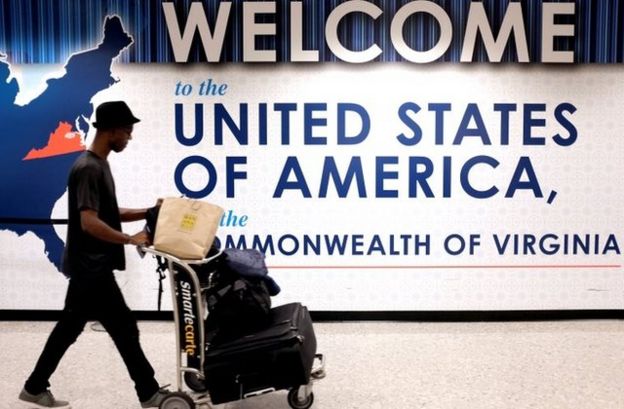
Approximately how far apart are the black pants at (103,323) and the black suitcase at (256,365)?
15.2 inches

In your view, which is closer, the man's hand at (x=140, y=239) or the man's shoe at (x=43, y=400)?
the man's hand at (x=140, y=239)

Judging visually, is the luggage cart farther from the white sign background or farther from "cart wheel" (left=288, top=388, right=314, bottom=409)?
the white sign background

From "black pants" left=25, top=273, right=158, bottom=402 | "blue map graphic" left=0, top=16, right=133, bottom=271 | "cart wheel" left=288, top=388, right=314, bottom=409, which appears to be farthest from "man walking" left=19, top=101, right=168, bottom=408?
"blue map graphic" left=0, top=16, right=133, bottom=271

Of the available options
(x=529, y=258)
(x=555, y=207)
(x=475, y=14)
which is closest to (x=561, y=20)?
(x=475, y=14)

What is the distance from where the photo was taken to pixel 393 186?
4.91 meters

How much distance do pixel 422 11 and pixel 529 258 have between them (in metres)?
1.96

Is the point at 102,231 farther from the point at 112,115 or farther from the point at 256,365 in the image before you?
the point at 256,365

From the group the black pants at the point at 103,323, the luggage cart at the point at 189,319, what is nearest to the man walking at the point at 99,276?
the black pants at the point at 103,323

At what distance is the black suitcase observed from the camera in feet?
9.65

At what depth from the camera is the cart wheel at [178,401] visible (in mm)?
3059

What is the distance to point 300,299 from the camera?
16.3 ft

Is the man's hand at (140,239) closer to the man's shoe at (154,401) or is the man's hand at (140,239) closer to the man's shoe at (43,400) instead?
the man's shoe at (154,401)

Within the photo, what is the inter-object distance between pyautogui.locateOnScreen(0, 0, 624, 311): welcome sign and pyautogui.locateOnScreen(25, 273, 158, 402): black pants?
5.91 feet

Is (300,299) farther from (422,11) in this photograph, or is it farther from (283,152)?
(422,11)
